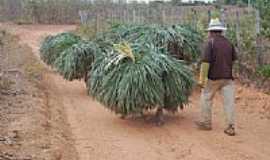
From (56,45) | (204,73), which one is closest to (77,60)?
(56,45)

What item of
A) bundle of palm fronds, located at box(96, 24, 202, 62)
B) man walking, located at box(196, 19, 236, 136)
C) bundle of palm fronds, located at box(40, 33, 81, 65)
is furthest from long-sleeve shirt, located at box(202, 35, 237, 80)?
bundle of palm fronds, located at box(40, 33, 81, 65)

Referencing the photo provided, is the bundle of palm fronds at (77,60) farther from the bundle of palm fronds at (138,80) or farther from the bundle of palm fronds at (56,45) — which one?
the bundle of palm fronds at (138,80)

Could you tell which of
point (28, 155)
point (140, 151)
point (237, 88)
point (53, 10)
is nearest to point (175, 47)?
point (237, 88)

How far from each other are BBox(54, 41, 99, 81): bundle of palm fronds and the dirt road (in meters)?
0.83

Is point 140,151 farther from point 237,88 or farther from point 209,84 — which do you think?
point 237,88

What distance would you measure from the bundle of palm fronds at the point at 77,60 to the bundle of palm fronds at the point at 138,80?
100 inches

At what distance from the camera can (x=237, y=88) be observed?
12891 millimetres

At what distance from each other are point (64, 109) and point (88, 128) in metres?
1.84

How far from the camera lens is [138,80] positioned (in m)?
9.45

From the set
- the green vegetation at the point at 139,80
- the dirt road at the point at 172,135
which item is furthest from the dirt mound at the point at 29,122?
the green vegetation at the point at 139,80

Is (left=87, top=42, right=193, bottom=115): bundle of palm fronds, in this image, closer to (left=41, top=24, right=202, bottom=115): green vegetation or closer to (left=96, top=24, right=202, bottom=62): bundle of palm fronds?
(left=41, top=24, right=202, bottom=115): green vegetation

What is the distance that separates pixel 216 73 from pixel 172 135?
122 cm

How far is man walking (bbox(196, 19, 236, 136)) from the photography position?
927cm

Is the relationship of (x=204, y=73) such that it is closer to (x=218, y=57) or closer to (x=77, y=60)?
(x=218, y=57)
